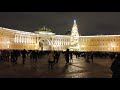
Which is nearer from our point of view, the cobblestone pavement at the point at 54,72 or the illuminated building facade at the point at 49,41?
the cobblestone pavement at the point at 54,72

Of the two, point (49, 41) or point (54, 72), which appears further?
point (49, 41)

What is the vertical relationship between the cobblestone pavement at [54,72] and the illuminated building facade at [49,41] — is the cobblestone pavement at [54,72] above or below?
below

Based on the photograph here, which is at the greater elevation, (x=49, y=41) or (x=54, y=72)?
(x=49, y=41)

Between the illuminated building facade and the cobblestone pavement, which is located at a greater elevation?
the illuminated building facade

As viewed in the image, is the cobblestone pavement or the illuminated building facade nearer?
the cobblestone pavement
